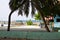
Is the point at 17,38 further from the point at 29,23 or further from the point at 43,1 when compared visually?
the point at 29,23

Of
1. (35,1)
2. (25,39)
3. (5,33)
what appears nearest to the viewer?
(25,39)

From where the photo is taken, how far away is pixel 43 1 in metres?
18.5

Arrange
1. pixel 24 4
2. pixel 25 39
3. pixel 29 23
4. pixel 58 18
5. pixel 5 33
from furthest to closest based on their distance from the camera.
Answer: pixel 29 23, pixel 58 18, pixel 24 4, pixel 5 33, pixel 25 39

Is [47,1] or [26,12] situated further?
[26,12]

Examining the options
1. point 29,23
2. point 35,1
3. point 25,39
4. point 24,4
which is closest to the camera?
point 25,39

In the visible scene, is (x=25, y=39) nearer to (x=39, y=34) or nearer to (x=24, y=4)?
(x=39, y=34)

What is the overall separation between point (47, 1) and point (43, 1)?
3.54 ft

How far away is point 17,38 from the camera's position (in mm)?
8516

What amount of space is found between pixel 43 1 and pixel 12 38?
1052 cm

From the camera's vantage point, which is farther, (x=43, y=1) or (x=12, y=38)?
(x=43, y=1)

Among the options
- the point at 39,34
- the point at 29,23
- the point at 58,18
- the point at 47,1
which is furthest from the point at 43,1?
the point at 29,23

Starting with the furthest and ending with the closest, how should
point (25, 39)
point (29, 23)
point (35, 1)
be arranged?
point (29, 23) < point (35, 1) < point (25, 39)

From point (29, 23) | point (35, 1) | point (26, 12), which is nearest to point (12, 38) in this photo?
point (35, 1)

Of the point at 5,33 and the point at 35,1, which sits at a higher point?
the point at 35,1
